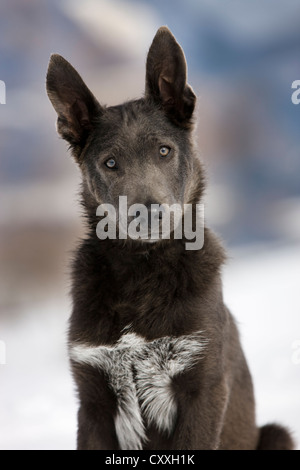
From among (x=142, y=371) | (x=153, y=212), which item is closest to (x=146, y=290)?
(x=142, y=371)

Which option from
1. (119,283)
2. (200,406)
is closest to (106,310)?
(119,283)

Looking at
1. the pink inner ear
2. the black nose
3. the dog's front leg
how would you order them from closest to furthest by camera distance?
the black nose
the dog's front leg
the pink inner ear

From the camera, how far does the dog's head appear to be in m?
3.97

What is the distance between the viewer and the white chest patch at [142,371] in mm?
3895

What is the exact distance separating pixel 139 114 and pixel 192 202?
2.19 ft

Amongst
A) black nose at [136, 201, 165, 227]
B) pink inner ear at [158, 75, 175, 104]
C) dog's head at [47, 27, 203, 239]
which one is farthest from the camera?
pink inner ear at [158, 75, 175, 104]

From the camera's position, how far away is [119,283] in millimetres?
4109

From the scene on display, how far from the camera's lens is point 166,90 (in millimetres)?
4227

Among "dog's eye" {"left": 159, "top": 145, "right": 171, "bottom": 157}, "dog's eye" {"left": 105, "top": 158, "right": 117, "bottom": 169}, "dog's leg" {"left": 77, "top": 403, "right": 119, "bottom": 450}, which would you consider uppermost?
"dog's eye" {"left": 159, "top": 145, "right": 171, "bottom": 157}

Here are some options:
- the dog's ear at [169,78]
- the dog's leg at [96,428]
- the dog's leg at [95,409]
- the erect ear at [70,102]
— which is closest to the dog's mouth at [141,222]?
the erect ear at [70,102]

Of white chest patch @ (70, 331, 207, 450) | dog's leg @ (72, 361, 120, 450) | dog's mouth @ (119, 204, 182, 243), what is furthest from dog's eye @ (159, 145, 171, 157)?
dog's leg @ (72, 361, 120, 450)

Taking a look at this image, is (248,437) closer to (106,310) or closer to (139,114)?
(106,310)

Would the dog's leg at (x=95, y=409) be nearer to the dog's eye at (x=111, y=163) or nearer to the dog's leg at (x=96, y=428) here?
the dog's leg at (x=96, y=428)

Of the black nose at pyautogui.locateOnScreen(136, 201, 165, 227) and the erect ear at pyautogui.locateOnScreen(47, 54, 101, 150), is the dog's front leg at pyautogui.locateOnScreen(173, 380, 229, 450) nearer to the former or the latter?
the black nose at pyautogui.locateOnScreen(136, 201, 165, 227)
